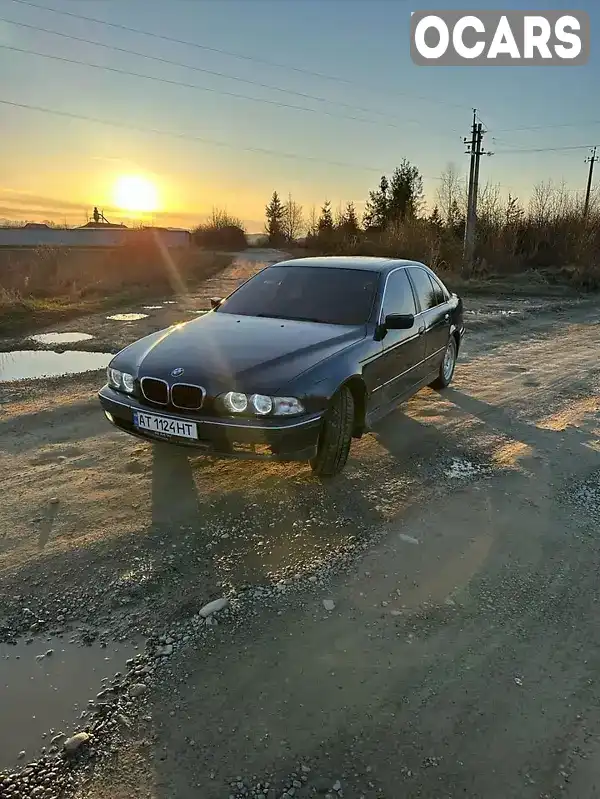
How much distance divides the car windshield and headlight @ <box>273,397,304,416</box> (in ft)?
3.95

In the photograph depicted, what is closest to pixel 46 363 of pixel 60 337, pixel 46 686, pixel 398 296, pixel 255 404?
pixel 60 337

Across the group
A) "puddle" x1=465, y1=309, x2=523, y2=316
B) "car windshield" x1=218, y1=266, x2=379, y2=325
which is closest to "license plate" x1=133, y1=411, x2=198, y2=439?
"car windshield" x1=218, y1=266, x2=379, y2=325

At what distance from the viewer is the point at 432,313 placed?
19.5ft

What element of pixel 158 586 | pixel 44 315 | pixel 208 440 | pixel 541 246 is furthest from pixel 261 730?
pixel 541 246

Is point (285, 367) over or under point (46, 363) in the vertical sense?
over

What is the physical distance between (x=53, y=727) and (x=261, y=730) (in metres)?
0.79

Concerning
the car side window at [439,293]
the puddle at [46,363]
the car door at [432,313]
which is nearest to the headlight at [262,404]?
the car door at [432,313]

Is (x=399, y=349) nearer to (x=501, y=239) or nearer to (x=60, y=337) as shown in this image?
(x=60, y=337)

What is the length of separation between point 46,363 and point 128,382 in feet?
15.1

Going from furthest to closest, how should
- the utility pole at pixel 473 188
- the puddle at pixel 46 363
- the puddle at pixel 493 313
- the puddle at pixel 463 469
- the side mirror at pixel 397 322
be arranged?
the utility pole at pixel 473 188
the puddle at pixel 493 313
the puddle at pixel 46 363
the side mirror at pixel 397 322
the puddle at pixel 463 469

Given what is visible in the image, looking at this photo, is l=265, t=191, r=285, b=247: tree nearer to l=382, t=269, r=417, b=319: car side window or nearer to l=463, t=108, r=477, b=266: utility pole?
l=463, t=108, r=477, b=266: utility pole

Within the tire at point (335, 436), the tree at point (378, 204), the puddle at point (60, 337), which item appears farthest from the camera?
the tree at point (378, 204)

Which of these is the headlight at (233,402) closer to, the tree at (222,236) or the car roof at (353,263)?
the car roof at (353,263)

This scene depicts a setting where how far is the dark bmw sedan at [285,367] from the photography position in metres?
3.61
